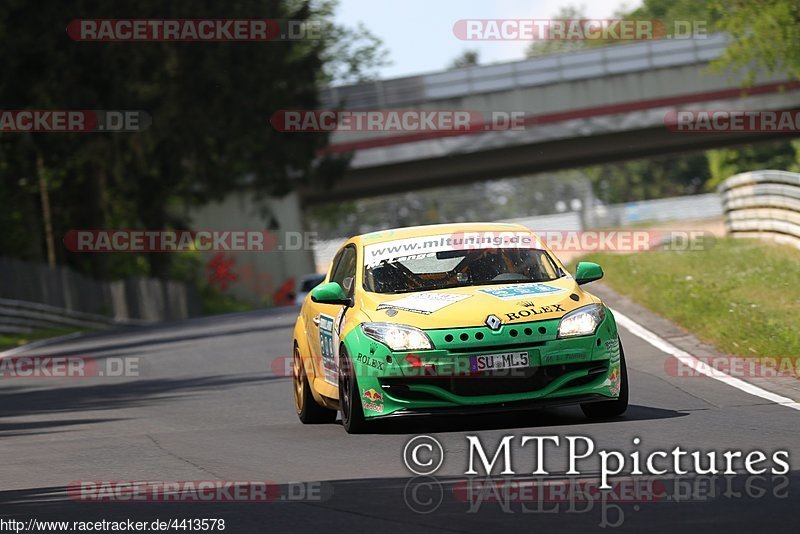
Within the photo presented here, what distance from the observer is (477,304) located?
11.5 meters

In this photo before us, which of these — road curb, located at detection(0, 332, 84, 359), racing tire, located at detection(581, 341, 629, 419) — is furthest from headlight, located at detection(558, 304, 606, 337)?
road curb, located at detection(0, 332, 84, 359)

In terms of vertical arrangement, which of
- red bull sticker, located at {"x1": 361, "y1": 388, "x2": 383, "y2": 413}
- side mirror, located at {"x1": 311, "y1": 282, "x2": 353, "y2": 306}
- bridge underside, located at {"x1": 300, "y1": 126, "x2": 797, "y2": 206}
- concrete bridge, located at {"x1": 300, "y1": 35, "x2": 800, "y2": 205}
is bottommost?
red bull sticker, located at {"x1": 361, "y1": 388, "x2": 383, "y2": 413}

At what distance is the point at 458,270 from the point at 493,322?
131 cm

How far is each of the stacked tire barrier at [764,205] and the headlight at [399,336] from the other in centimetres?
1910

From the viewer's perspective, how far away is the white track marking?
12.3 meters

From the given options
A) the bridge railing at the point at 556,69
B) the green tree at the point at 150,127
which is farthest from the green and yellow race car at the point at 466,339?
the bridge railing at the point at 556,69

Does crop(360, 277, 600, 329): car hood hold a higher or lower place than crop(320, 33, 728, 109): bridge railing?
lower

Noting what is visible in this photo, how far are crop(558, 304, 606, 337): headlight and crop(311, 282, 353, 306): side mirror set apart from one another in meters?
1.77

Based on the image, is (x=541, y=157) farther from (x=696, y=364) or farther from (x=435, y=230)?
(x=435, y=230)

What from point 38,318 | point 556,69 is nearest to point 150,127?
point 38,318

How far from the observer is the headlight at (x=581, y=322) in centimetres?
1134

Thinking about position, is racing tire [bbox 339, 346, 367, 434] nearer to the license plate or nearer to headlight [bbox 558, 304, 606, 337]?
the license plate

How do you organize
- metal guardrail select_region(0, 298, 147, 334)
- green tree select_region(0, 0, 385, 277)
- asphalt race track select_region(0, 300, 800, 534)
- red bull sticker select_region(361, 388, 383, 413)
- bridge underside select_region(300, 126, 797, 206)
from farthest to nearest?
bridge underside select_region(300, 126, 797, 206) < green tree select_region(0, 0, 385, 277) < metal guardrail select_region(0, 298, 147, 334) < red bull sticker select_region(361, 388, 383, 413) < asphalt race track select_region(0, 300, 800, 534)

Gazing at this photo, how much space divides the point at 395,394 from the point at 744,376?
3.95 m
